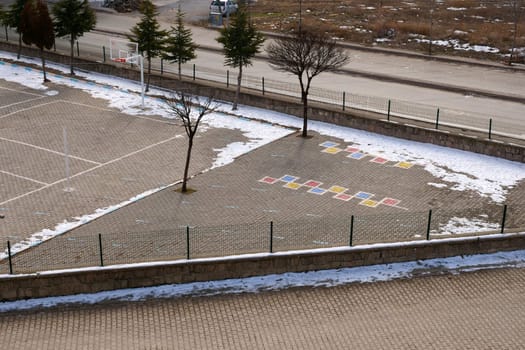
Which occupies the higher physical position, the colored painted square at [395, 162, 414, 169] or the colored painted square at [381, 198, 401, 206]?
the colored painted square at [395, 162, 414, 169]

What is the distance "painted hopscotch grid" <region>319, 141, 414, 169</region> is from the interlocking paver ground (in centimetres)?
891

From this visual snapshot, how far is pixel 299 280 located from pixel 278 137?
12.2 meters

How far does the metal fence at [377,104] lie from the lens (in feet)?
102

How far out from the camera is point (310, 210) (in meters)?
23.9

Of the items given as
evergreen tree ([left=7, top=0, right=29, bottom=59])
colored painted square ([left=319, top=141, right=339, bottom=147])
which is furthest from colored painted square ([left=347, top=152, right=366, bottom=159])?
evergreen tree ([left=7, top=0, right=29, bottom=59])

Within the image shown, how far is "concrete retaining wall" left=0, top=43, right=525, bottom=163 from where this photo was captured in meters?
28.9

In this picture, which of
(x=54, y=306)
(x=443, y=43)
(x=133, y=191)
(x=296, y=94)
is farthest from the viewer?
(x=443, y=43)

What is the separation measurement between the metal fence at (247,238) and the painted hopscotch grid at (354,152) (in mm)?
5129

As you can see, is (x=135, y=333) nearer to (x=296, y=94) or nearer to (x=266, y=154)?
(x=266, y=154)

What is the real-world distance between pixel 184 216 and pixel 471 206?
30.8ft

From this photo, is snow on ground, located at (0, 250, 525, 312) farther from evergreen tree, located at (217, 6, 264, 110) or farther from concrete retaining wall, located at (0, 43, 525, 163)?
evergreen tree, located at (217, 6, 264, 110)

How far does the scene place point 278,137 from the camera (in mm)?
31250

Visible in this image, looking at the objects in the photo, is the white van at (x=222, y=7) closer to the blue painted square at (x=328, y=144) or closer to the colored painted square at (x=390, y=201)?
the blue painted square at (x=328, y=144)

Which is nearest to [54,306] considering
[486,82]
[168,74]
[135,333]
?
[135,333]
